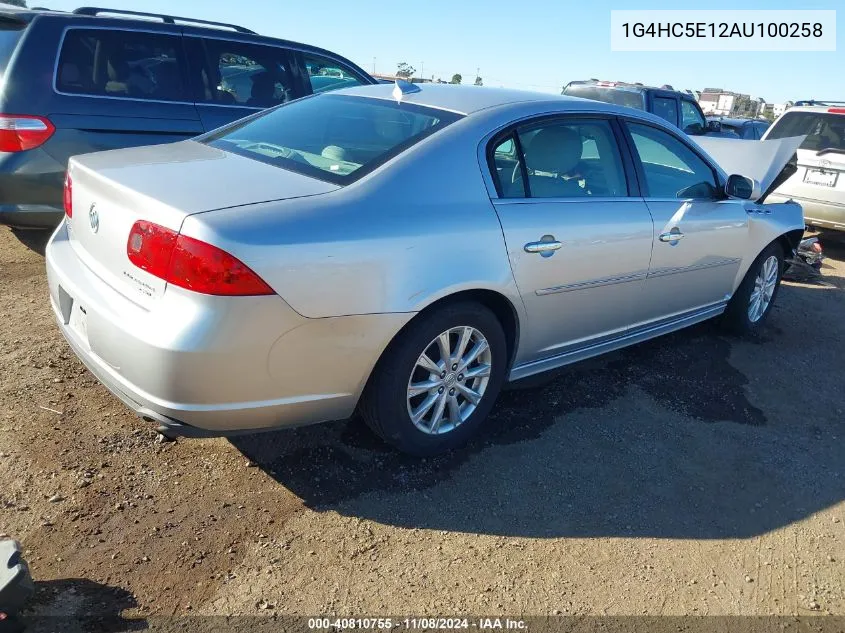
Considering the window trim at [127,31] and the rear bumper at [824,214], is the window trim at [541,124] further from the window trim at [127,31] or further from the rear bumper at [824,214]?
the rear bumper at [824,214]

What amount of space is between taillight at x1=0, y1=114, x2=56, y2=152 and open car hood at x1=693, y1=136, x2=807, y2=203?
4735 millimetres

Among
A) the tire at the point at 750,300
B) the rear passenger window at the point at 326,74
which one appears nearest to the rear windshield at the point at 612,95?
the rear passenger window at the point at 326,74

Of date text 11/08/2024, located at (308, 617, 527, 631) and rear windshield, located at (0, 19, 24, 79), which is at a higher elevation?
rear windshield, located at (0, 19, 24, 79)

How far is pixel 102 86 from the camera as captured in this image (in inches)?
200

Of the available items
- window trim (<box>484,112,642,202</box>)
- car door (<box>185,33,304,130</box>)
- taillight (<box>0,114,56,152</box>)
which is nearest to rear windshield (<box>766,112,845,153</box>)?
window trim (<box>484,112,642,202</box>)

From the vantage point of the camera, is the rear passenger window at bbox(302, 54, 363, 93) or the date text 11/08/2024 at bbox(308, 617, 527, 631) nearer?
the date text 11/08/2024 at bbox(308, 617, 527, 631)

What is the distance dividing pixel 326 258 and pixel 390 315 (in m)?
0.35

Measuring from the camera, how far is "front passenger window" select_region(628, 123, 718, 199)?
3941 millimetres

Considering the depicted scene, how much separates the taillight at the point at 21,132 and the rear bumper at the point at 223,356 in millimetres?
2534

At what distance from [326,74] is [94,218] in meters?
4.75

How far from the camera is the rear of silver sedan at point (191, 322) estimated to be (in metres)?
2.28

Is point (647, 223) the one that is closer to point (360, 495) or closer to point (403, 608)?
point (360, 495)

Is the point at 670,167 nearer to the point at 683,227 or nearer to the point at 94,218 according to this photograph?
the point at 683,227

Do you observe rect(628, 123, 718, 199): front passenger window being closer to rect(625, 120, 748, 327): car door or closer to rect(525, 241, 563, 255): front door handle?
rect(625, 120, 748, 327): car door
